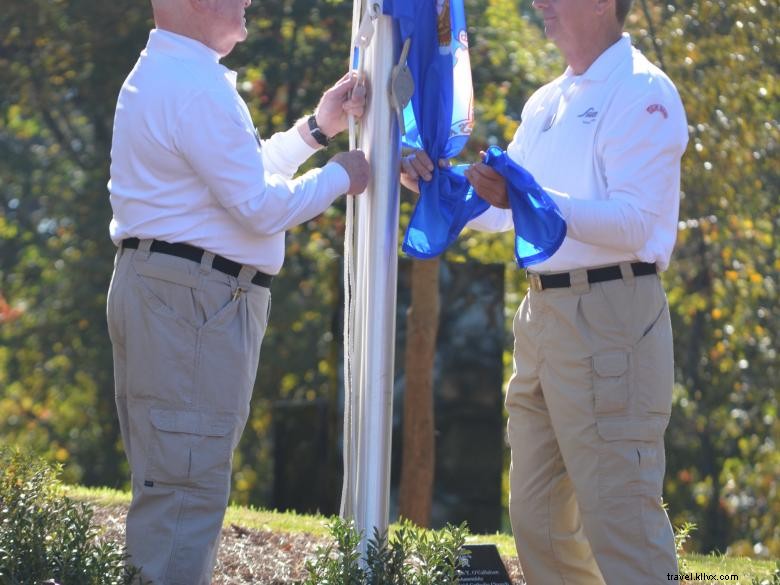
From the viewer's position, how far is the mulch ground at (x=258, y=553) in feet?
18.0

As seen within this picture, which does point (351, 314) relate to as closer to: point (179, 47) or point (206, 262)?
point (206, 262)

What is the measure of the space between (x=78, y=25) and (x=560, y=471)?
8.43 meters

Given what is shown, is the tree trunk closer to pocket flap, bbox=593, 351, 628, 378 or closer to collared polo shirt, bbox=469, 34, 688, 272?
collared polo shirt, bbox=469, 34, 688, 272

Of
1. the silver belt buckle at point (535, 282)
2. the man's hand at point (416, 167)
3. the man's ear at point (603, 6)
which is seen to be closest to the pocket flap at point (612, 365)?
the silver belt buckle at point (535, 282)

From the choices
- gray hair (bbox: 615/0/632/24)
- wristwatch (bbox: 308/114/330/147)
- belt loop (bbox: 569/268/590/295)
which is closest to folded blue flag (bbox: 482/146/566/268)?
belt loop (bbox: 569/268/590/295)

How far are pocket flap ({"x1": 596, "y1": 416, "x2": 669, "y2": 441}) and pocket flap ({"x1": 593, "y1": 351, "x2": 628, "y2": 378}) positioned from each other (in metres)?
0.14

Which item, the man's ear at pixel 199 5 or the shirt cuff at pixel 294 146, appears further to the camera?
the shirt cuff at pixel 294 146

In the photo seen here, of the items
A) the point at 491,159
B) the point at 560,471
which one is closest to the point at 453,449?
the point at 560,471

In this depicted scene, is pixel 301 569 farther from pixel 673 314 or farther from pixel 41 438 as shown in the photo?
pixel 41 438

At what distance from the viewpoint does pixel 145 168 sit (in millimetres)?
4348

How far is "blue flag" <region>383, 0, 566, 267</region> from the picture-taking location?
15.2 ft

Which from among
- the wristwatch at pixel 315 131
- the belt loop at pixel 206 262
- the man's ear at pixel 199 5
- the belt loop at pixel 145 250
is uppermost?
the man's ear at pixel 199 5

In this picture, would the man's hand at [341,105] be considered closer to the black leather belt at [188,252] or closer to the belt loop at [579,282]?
the black leather belt at [188,252]

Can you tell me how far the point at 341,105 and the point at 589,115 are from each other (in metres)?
0.90
